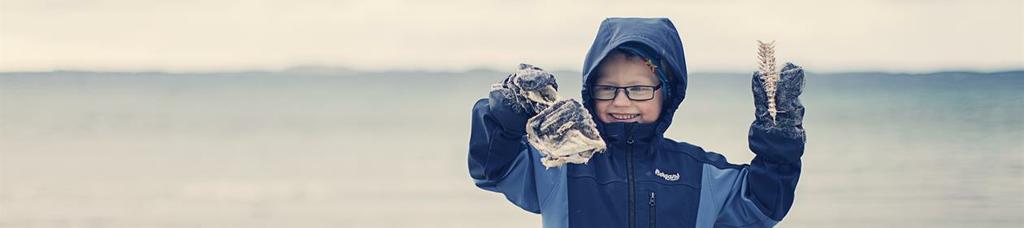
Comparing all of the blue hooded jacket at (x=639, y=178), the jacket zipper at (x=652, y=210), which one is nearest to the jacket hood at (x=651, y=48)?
the blue hooded jacket at (x=639, y=178)

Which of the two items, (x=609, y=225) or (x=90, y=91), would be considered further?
(x=90, y=91)

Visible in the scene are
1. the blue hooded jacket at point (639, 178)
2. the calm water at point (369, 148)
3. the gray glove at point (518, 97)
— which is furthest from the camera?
the calm water at point (369, 148)

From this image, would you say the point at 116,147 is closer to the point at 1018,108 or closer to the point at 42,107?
the point at 42,107

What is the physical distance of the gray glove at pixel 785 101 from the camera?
2.37 metres

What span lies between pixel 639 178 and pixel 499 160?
0.27 metres

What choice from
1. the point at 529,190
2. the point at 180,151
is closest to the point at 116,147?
the point at 180,151

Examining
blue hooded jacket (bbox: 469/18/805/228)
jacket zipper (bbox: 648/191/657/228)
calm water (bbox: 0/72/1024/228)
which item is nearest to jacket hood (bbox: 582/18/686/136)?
blue hooded jacket (bbox: 469/18/805/228)

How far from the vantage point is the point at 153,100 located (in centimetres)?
809

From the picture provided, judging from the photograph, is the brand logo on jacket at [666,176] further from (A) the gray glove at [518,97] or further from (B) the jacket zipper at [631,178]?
(A) the gray glove at [518,97]

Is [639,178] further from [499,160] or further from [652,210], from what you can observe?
[499,160]

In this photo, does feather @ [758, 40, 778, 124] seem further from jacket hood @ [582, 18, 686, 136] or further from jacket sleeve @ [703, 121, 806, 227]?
jacket hood @ [582, 18, 686, 136]

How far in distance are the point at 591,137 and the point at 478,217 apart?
274cm

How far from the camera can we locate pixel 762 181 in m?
2.47

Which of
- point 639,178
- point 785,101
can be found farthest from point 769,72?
point 639,178
